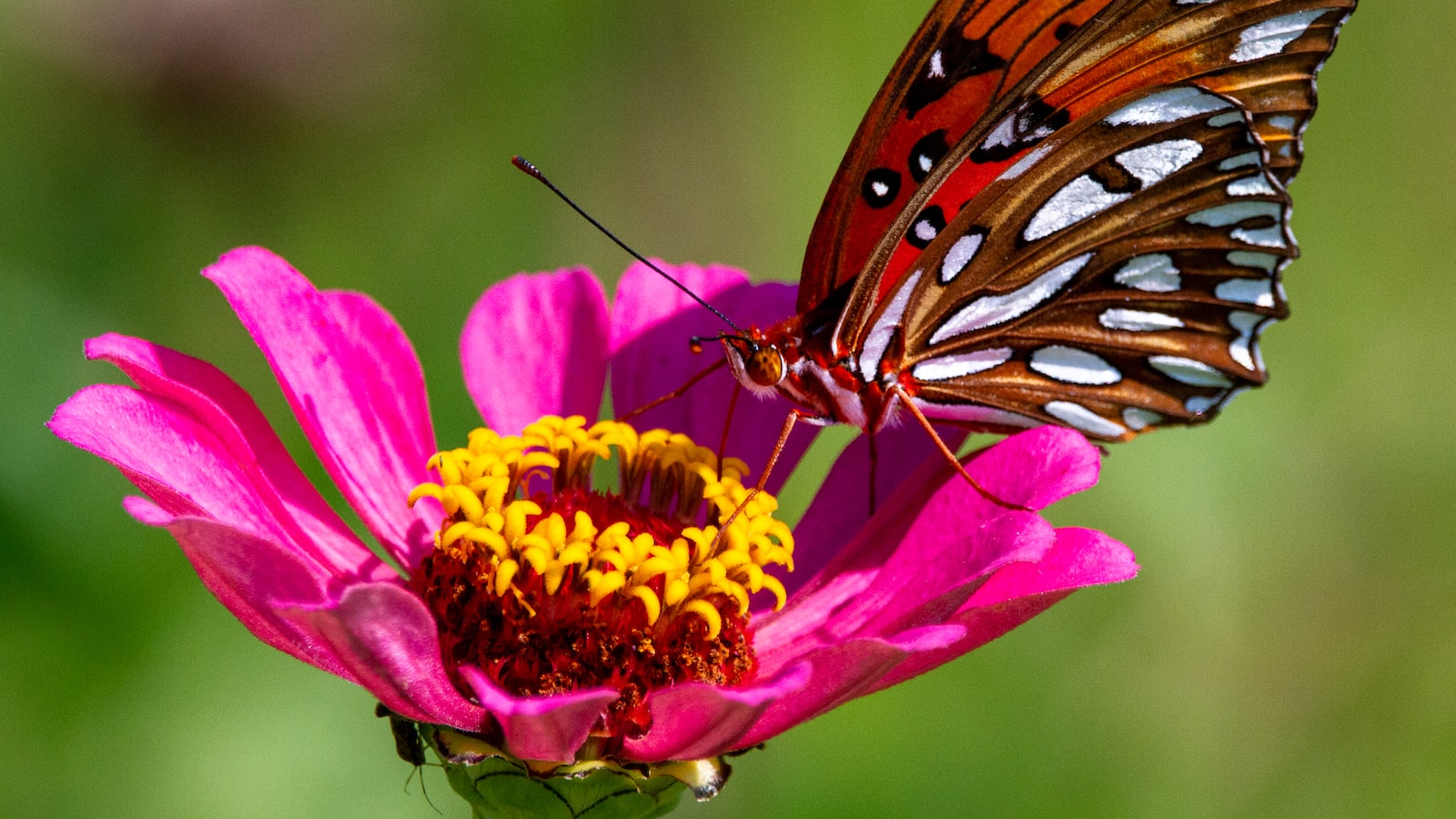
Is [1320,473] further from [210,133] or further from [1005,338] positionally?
[210,133]

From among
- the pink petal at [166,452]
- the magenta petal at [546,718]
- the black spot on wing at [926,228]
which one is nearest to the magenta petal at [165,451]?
the pink petal at [166,452]

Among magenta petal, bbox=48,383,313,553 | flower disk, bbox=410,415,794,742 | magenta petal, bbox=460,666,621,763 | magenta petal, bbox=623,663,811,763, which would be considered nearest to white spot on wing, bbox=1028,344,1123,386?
flower disk, bbox=410,415,794,742

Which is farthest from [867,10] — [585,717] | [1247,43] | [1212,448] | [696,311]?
[585,717]

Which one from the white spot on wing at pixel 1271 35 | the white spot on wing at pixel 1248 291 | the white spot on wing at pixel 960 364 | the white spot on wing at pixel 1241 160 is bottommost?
the white spot on wing at pixel 960 364

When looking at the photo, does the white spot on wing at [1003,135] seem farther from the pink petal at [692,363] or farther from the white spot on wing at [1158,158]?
the pink petal at [692,363]

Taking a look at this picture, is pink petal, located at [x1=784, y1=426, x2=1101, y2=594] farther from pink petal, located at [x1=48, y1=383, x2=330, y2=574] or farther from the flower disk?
pink petal, located at [x1=48, y1=383, x2=330, y2=574]

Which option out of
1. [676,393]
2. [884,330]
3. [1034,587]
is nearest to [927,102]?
[884,330]

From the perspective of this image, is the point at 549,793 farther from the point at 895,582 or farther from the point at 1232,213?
the point at 1232,213

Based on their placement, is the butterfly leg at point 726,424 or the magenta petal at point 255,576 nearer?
the magenta petal at point 255,576
